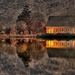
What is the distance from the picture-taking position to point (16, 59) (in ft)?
119

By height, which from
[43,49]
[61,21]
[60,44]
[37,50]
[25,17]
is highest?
[37,50]

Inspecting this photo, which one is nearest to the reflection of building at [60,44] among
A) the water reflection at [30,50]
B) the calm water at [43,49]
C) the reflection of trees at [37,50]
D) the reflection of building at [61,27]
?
the calm water at [43,49]

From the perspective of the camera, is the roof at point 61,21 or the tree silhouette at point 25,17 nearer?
the roof at point 61,21

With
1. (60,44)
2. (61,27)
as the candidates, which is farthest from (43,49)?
(61,27)

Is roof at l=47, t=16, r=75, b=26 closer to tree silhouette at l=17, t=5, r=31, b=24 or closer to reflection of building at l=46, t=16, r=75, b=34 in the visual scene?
reflection of building at l=46, t=16, r=75, b=34

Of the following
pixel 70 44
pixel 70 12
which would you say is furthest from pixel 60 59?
pixel 70 12

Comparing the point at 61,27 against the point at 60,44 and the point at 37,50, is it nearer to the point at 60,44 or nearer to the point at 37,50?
the point at 60,44

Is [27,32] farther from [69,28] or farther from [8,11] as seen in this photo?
[8,11]

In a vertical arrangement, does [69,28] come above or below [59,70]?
below

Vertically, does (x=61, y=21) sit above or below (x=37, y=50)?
below

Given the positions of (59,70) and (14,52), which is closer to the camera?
(59,70)

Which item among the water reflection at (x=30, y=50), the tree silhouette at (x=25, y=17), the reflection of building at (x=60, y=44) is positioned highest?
the water reflection at (x=30, y=50)

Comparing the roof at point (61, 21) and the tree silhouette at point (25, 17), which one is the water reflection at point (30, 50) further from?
the tree silhouette at point (25, 17)

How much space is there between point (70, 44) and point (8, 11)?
34.1 meters
